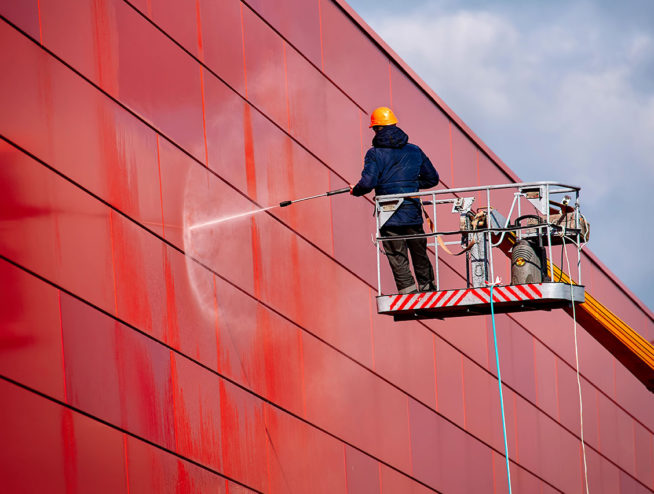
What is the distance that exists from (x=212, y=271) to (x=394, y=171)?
2473mm

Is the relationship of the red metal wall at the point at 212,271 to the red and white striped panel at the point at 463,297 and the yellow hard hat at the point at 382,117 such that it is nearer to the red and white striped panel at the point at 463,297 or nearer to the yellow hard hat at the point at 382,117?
the yellow hard hat at the point at 382,117

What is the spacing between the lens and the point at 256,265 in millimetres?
14891

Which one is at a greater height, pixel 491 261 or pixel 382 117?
pixel 382 117

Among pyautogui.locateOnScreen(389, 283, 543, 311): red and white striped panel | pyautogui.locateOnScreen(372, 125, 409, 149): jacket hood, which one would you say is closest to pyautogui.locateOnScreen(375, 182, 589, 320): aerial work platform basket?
pyautogui.locateOnScreen(389, 283, 543, 311): red and white striped panel

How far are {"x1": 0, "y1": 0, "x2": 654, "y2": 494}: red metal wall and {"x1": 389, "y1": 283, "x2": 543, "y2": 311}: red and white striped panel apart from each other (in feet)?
7.46

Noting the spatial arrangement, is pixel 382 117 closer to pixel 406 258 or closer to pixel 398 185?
pixel 398 185

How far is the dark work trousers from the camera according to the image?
13709 mm

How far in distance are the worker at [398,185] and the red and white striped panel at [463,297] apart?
43 centimetres

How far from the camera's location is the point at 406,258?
45.5 ft

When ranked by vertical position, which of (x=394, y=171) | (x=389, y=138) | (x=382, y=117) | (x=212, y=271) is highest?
(x=382, y=117)

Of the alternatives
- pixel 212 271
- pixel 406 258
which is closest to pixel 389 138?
pixel 406 258

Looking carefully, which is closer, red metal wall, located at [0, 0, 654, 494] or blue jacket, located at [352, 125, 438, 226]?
red metal wall, located at [0, 0, 654, 494]

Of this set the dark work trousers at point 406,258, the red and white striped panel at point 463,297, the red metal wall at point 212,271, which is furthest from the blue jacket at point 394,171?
the red metal wall at point 212,271

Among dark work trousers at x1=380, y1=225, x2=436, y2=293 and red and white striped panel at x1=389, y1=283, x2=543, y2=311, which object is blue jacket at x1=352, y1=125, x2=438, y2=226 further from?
red and white striped panel at x1=389, y1=283, x2=543, y2=311
